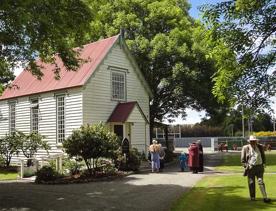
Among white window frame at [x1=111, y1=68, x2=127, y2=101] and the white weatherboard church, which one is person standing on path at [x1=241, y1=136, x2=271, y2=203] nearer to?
the white weatherboard church

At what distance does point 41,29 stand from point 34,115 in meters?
18.1

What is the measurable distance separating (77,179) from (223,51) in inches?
568

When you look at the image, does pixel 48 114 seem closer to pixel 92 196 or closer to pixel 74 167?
pixel 74 167

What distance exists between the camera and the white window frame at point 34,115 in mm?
32781

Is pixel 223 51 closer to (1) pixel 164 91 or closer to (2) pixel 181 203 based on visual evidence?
(2) pixel 181 203

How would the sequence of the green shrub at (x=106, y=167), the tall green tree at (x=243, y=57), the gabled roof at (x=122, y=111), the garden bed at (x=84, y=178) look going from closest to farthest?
the tall green tree at (x=243, y=57)
the garden bed at (x=84, y=178)
the green shrub at (x=106, y=167)
the gabled roof at (x=122, y=111)

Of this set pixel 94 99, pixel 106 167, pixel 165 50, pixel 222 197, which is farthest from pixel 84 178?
pixel 165 50

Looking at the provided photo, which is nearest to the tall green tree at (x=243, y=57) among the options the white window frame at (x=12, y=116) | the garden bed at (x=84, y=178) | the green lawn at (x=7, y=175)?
the garden bed at (x=84, y=178)

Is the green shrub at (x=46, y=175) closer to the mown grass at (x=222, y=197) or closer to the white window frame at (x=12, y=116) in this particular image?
the mown grass at (x=222, y=197)

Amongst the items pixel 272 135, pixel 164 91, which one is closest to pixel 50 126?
pixel 164 91

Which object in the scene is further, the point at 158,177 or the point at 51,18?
the point at 158,177

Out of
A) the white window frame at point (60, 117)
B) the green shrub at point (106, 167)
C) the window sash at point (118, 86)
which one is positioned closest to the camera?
the green shrub at point (106, 167)

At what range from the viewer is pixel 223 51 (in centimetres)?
878

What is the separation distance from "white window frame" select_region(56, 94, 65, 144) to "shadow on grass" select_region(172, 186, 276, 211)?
14683 millimetres
